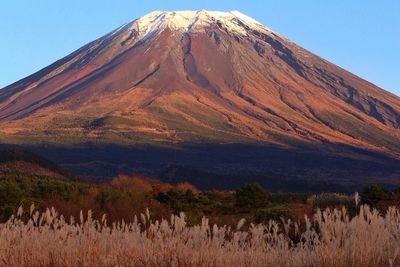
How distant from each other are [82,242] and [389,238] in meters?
3.40

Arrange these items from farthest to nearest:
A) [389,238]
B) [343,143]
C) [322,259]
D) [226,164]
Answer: [343,143], [226,164], [389,238], [322,259]

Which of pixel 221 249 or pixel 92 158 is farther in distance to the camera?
pixel 92 158

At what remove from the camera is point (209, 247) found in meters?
7.43

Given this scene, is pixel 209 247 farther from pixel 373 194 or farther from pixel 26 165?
pixel 26 165

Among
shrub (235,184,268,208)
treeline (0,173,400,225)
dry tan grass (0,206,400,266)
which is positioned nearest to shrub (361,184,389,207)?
treeline (0,173,400,225)

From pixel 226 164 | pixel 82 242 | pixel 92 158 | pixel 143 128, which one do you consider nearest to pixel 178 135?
pixel 143 128

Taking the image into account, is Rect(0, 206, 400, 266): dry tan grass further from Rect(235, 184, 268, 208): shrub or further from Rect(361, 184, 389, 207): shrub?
Rect(235, 184, 268, 208): shrub

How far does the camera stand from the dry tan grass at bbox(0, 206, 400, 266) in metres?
6.65

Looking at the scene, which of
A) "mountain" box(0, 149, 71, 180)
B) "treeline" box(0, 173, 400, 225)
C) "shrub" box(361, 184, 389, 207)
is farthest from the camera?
"mountain" box(0, 149, 71, 180)

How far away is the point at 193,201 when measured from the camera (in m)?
36.0

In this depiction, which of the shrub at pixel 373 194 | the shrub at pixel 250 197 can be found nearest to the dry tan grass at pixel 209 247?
the shrub at pixel 373 194

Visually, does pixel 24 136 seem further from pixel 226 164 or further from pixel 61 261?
pixel 61 261

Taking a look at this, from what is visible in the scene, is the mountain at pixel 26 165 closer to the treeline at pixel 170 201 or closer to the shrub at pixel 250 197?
the treeline at pixel 170 201

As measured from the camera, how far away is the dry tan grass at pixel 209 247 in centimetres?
665
